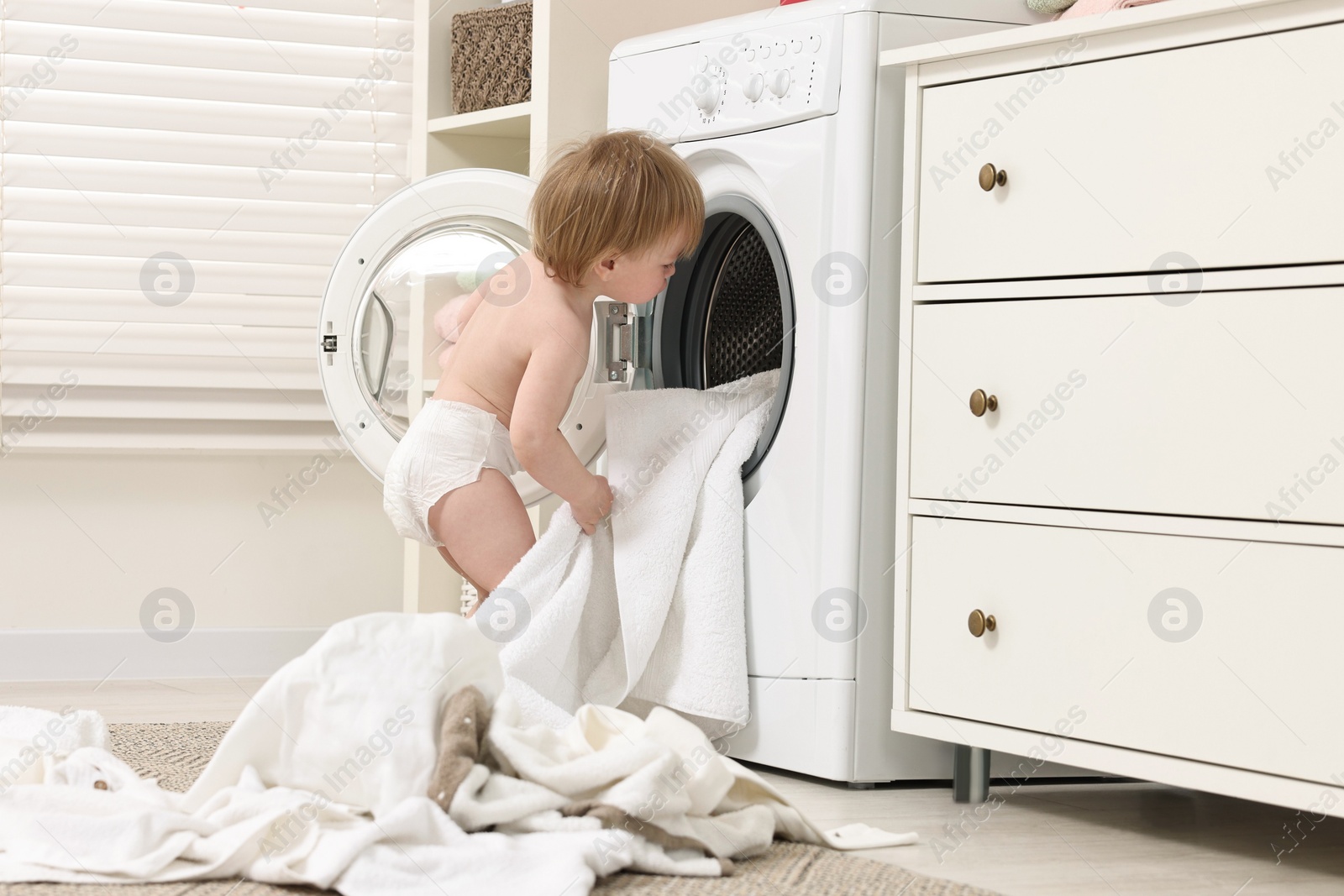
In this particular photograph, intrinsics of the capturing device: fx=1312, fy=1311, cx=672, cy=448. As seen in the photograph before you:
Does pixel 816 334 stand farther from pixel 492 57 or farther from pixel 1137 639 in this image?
pixel 492 57

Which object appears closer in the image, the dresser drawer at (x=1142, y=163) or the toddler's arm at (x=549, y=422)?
the dresser drawer at (x=1142, y=163)

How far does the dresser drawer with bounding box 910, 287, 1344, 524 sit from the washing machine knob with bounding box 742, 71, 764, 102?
35 cm

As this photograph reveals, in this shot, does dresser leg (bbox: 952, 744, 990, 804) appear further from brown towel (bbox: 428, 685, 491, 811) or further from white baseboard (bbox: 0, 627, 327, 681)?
white baseboard (bbox: 0, 627, 327, 681)

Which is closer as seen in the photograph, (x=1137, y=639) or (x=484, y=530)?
(x=1137, y=639)

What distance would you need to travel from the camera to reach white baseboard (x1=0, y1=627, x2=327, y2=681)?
2305mm

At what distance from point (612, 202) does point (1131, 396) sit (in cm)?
65

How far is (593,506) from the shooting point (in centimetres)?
165

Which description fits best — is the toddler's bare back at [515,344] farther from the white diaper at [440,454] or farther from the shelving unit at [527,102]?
the shelving unit at [527,102]

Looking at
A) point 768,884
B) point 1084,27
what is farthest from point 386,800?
point 1084,27

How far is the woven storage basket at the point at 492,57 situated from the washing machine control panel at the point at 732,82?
372 mm

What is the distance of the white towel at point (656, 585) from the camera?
5.23 feet

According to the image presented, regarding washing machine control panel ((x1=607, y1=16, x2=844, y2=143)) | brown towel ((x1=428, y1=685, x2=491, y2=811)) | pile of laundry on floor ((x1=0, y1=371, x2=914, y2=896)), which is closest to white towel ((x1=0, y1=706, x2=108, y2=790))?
pile of laundry on floor ((x1=0, y1=371, x2=914, y2=896))

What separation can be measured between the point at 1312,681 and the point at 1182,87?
587 millimetres

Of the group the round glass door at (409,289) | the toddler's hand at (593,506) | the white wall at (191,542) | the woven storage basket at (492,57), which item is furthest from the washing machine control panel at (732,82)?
the white wall at (191,542)
